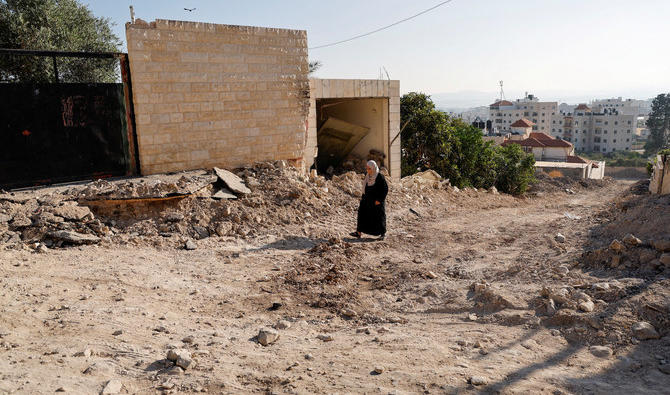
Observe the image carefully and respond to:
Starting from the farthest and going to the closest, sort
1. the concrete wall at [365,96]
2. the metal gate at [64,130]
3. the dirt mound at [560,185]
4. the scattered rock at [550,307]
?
the dirt mound at [560,185], the concrete wall at [365,96], the metal gate at [64,130], the scattered rock at [550,307]

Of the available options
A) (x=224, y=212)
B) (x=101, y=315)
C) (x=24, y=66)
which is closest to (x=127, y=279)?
(x=101, y=315)

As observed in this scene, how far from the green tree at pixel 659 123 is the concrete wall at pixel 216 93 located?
61809 mm

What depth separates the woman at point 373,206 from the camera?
24.2 ft

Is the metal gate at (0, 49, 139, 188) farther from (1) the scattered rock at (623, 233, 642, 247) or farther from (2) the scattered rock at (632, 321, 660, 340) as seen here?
(2) the scattered rock at (632, 321, 660, 340)

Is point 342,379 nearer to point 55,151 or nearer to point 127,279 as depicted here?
point 127,279

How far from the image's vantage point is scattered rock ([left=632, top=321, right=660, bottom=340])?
3455mm

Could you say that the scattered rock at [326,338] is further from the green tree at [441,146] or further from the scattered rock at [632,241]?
the green tree at [441,146]

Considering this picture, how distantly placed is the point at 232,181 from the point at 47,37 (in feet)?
27.9

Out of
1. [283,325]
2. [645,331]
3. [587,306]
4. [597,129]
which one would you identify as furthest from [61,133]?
[597,129]

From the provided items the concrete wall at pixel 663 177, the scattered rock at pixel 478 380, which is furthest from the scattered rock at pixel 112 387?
the concrete wall at pixel 663 177

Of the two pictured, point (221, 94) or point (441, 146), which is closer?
point (221, 94)

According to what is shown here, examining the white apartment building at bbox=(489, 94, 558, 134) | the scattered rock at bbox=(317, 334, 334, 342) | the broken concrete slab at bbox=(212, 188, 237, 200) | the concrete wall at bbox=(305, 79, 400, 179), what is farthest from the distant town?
the scattered rock at bbox=(317, 334, 334, 342)

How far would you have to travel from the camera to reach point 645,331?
3479mm

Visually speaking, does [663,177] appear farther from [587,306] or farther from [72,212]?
[72,212]
